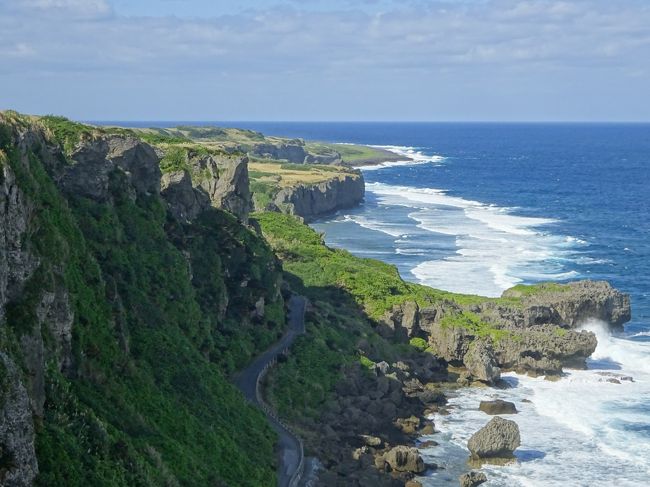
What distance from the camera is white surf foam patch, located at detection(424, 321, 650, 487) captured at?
55.6 metres

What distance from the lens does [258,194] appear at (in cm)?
16425

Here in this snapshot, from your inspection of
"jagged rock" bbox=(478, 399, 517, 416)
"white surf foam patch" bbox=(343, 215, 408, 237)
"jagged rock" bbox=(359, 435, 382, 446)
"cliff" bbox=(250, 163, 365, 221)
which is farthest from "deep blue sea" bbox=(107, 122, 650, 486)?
"cliff" bbox=(250, 163, 365, 221)

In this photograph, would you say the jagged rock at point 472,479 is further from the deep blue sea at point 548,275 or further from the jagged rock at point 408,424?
the jagged rock at point 408,424

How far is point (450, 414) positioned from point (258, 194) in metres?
103

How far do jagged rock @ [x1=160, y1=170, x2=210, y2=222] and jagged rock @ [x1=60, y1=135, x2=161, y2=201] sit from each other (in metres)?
3.51

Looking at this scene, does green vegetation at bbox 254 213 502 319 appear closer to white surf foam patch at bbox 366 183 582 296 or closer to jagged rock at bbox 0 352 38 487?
white surf foam patch at bbox 366 183 582 296

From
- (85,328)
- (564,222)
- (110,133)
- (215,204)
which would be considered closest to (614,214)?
(564,222)

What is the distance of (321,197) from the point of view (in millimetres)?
182875

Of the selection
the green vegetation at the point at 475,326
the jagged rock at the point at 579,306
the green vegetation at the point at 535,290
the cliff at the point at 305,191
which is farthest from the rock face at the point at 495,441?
the cliff at the point at 305,191

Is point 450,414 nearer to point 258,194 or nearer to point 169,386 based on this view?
point 169,386

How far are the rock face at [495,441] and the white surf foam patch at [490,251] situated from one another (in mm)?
44768

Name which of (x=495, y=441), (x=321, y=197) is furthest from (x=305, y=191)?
(x=495, y=441)

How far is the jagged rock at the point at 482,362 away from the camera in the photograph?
240 feet

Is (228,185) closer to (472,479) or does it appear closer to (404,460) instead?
(404,460)
